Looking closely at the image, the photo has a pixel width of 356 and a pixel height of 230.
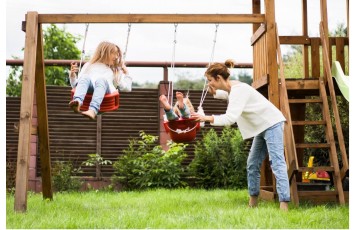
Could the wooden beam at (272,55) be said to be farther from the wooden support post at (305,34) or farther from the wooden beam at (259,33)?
the wooden support post at (305,34)

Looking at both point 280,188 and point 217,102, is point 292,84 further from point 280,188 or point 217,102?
point 217,102

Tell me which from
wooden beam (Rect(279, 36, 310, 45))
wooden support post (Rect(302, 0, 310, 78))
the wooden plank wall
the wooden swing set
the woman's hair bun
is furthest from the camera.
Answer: the wooden plank wall

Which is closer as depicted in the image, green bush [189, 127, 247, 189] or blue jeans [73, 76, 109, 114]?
blue jeans [73, 76, 109, 114]

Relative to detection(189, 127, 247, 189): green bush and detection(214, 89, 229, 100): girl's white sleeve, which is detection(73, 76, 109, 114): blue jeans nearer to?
detection(214, 89, 229, 100): girl's white sleeve

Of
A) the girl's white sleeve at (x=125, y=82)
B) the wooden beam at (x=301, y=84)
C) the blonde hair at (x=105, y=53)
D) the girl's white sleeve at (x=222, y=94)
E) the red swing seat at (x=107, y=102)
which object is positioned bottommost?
the red swing seat at (x=107, y=102)

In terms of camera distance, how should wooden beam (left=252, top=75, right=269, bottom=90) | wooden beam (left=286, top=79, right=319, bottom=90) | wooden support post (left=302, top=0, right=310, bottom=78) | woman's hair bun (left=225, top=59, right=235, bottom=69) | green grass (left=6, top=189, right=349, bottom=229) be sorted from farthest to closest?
wooden support post (left=302, top=0, right=310, bottom=78) → wooden beam (left=286, top=79, right=319, bottom=90) → wooden beam (left=252, top=75, right=269, bottom=90) → woman's hair bun (left=225, top=59, right=235, bottom=69) → green grass (left=6, top=189, right=349, bottom=229)

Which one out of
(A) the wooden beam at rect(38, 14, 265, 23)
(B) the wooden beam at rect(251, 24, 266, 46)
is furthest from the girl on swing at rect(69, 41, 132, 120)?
(B) the wooden beam at rect(251, 24, 266, 46)

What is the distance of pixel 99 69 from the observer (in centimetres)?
648

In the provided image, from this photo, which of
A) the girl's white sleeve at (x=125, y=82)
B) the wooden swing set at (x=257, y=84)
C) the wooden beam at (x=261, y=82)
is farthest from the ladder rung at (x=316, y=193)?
the girl's white sleeve at (x=125, y=82)

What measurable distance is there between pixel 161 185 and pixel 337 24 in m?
9.41

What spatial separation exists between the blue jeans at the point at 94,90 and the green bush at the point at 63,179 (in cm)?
355

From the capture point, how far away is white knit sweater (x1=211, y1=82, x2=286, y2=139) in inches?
234

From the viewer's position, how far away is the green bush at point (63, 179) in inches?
374
